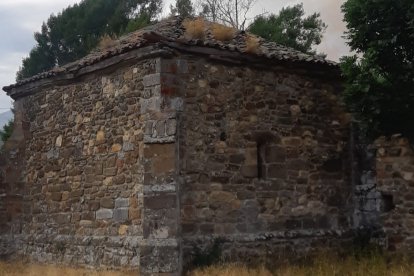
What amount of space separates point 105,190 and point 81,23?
19.3 meters

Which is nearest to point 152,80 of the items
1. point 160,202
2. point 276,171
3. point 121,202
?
point 160,202

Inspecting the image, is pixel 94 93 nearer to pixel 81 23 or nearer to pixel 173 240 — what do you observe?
pixel 173 240

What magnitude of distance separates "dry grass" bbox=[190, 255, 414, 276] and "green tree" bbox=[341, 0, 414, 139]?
8.42 ft

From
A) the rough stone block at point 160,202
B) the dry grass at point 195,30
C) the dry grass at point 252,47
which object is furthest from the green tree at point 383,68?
the rough stone block at point 160,202

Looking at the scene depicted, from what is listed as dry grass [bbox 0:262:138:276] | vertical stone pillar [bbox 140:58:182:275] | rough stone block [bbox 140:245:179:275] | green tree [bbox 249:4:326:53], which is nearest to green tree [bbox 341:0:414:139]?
vertical stone pillar [bbox 140:58:182:275]

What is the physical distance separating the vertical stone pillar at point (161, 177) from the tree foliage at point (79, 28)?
16990 millimetres

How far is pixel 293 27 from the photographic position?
27.8 m

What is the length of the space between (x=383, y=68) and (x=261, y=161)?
10.1ft

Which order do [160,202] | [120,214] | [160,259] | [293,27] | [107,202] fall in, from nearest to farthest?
[160,259], [160,202], [120,214], [107,202], [293,27]

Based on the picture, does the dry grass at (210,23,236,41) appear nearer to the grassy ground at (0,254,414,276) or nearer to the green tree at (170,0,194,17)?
the grassy ground at (0,254,414,276)

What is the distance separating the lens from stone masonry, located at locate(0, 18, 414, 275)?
37.4ft

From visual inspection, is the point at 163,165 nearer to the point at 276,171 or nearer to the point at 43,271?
the point at 276,171

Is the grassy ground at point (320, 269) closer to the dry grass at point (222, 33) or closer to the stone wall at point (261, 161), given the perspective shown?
the stone wall at point (261, 161)

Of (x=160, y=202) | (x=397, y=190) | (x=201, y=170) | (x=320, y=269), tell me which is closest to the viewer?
(x=160, y=202)
